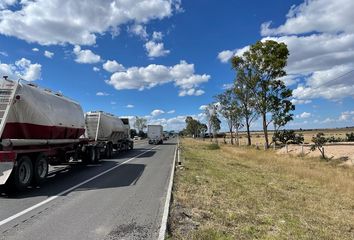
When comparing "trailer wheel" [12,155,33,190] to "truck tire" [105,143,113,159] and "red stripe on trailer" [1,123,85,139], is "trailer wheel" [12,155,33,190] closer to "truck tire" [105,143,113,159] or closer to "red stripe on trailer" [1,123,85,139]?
"red stripe on trailer" [1,123,85,139]

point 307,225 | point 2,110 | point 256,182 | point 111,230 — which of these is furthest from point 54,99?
point 307,225

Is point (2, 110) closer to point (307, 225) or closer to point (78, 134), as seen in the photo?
point (78, 134)

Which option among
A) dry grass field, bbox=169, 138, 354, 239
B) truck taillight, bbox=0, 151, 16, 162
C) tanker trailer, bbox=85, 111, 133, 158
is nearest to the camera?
dry grass field, bbox=169, 138, 354, 239

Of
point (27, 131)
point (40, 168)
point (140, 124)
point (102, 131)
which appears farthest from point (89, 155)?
point (140, 124)

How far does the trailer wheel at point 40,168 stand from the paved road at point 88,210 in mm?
430

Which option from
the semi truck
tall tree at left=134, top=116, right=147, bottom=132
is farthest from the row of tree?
tall tree at left=134, top=116, right=147, bottom=132

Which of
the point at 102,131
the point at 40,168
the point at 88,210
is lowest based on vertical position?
the point at 88,210

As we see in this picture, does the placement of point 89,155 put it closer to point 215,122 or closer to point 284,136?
point 284,136

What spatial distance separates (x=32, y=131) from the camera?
13906 millimetres

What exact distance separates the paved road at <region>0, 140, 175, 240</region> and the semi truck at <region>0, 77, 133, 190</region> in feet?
2.46

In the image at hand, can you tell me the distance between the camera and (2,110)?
490 inches

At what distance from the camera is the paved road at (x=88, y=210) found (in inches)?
285

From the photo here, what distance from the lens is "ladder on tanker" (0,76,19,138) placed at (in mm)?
12336

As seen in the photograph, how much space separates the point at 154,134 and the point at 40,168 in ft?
166
